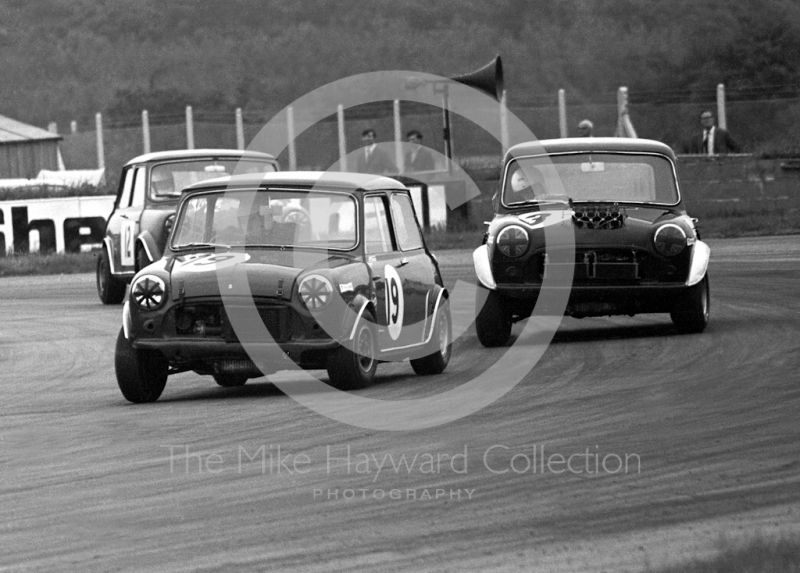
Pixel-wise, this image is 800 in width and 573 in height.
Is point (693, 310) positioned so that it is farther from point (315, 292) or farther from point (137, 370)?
point (137, 370)

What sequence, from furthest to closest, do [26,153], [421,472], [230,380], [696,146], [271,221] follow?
[26,153]
[696,146]
[230,380]
[271,221]
[421,472]

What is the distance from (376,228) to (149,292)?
1459 millimetres

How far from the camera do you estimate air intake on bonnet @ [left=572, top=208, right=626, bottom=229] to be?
10117mm

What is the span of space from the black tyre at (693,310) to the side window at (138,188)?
18.5 feet

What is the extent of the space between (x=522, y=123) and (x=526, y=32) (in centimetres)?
2172

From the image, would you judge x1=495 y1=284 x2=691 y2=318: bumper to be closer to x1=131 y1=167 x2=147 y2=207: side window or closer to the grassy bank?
x1=131 y1=167 x2=147 y2=207: side window

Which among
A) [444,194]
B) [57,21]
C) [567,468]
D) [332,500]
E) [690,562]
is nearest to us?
[690,562]

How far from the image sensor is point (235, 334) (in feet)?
25.0

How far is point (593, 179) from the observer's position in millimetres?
10750

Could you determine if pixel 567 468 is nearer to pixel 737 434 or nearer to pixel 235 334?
pixel 737 434

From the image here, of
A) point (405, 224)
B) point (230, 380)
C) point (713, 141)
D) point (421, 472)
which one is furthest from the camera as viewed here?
point (713, 141)

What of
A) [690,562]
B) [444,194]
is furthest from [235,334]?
[444,194]

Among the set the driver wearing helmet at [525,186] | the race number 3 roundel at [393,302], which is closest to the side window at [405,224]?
the race number 3 roundel at [393,302]

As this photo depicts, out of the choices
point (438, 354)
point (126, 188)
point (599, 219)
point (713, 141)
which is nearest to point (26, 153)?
point (713, 141)
